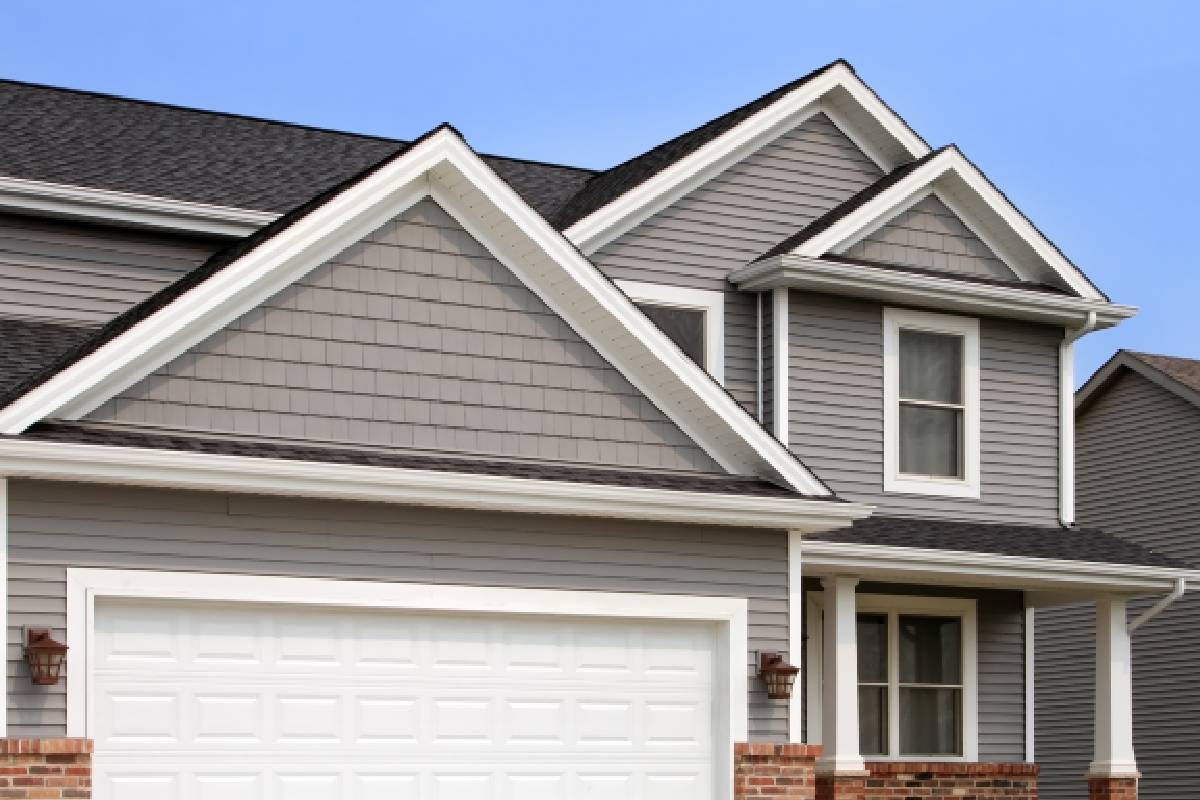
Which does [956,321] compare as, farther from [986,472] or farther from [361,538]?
[361,538]

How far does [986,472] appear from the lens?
20.3 meters

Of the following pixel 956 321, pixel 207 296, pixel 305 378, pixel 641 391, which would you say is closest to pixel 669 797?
pixel 641 391

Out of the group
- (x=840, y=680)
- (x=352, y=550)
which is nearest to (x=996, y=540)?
(x=840, y=680)

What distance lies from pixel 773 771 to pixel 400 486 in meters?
3.69

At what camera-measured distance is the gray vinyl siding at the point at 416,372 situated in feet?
42.6

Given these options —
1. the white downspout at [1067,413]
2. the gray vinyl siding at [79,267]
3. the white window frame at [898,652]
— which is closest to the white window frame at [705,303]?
the white window frame at [898,652]

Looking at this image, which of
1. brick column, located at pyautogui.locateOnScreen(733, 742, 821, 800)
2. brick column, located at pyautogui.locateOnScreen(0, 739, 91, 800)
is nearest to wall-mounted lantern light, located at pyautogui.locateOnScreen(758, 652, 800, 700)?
brick column, located at pyautogui.locateOnScreen(733, 742, 821, 800)

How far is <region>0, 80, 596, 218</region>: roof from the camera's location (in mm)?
18672

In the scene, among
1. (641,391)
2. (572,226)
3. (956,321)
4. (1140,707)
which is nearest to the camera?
(641,391)

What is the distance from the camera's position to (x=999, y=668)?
20.2 metres

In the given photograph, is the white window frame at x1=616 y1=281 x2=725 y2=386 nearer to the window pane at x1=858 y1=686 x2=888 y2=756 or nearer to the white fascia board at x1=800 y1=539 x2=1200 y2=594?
the white fascia board at x1=800 y1=539 x2=1200 y2=594

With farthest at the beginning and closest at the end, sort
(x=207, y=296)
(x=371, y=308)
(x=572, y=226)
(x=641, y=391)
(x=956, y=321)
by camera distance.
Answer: (x=956, y=321)
(x=572, y=226)
(x=641, y=391)
(x=371, y=308)
(x=207, y=296)

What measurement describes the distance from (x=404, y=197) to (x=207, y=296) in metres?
1.78

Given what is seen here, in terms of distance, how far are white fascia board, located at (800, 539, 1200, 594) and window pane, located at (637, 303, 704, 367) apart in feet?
9.10
